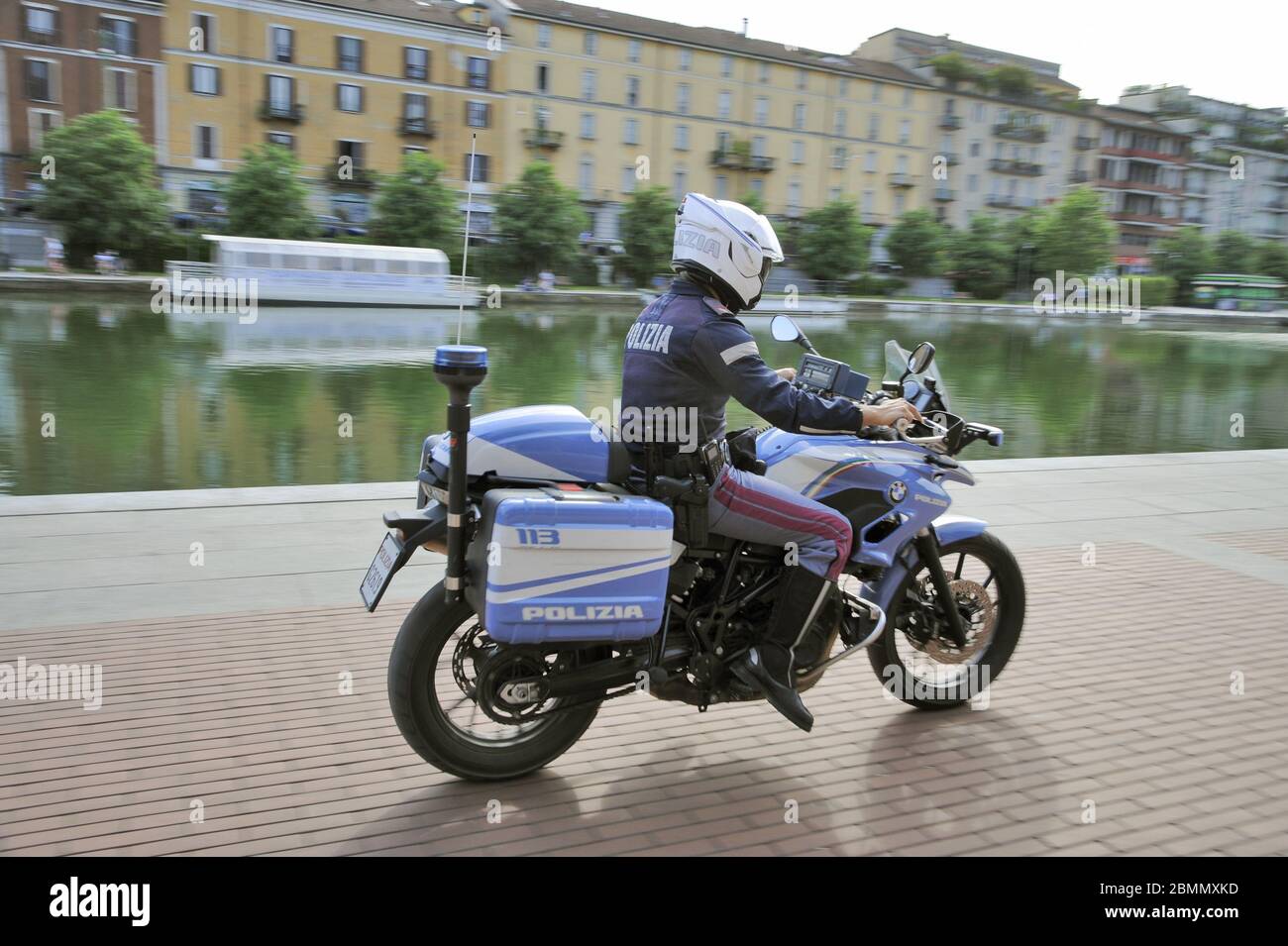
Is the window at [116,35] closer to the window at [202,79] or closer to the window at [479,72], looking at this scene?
the window at [202,79]

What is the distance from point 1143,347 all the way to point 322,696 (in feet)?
115

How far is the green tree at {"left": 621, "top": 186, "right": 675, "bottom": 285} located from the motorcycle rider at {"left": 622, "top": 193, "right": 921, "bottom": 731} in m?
48.3

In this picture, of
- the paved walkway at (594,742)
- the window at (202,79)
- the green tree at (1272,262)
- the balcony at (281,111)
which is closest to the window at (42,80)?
the window at (202,79)

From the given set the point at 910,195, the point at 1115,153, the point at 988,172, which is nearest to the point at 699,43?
the point at 910,195

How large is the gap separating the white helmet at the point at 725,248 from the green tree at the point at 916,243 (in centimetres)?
6231

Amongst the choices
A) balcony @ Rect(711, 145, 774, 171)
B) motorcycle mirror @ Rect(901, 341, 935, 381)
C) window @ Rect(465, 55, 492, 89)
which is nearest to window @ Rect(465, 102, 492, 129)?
window @ Rect(465, 55, 492, 89)

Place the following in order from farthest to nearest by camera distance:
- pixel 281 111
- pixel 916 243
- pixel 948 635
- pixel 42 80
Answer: pixel 916 243 < pixel 281 111 < pixel 42 80 < pixel 948 635

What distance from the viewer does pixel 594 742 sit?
156 inches

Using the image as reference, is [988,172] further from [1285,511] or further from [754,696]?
[754,696]

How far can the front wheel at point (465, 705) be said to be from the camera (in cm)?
331

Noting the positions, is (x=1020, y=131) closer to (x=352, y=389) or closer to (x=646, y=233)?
(x=646, y=233)

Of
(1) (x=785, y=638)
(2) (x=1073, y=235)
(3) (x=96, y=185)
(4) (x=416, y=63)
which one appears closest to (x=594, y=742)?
(1) (x=785, y=638)

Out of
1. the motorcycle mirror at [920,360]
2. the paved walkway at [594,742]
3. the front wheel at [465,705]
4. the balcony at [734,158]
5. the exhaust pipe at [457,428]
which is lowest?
the paved walkway at [594,742]

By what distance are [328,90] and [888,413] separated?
5219cm
